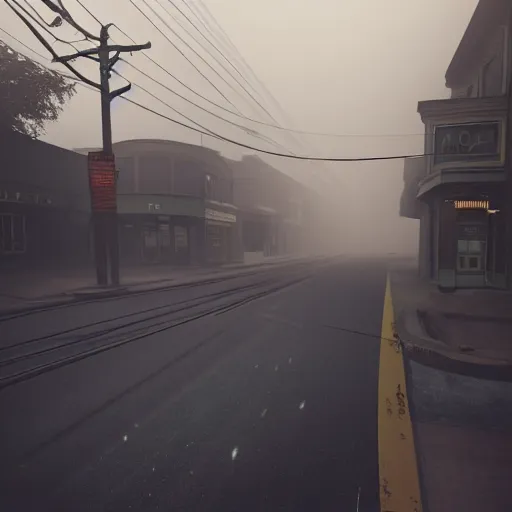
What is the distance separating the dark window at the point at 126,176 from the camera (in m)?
28.4

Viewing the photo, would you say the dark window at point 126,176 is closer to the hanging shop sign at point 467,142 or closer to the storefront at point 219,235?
the storefront at point 219,235

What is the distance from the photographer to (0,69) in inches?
920

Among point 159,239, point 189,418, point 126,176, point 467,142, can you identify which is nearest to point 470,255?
point 467,142

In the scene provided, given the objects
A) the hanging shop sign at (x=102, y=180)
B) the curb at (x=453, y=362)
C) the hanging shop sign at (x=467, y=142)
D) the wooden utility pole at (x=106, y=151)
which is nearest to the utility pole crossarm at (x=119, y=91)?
the wooden utility pole at (x=106, y=151)

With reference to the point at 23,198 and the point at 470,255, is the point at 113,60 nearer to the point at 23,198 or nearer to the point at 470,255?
the point at 23,198

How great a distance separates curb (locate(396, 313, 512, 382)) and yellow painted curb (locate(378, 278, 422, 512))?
1.40 ft

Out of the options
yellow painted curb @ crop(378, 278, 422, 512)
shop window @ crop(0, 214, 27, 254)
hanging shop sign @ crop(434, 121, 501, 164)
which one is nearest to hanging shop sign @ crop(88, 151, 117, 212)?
shop window @ crop(0, 214, 27, 254)

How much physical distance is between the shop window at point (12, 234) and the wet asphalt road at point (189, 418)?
1473cm

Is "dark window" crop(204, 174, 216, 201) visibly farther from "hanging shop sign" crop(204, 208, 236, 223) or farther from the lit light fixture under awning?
the lit light fixture under awning

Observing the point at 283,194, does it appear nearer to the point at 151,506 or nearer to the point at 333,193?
the point at 333,193

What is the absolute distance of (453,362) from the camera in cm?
533

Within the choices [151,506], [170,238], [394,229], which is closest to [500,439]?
[151,506]

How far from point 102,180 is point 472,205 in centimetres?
1409

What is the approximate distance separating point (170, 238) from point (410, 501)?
90.9 feet
